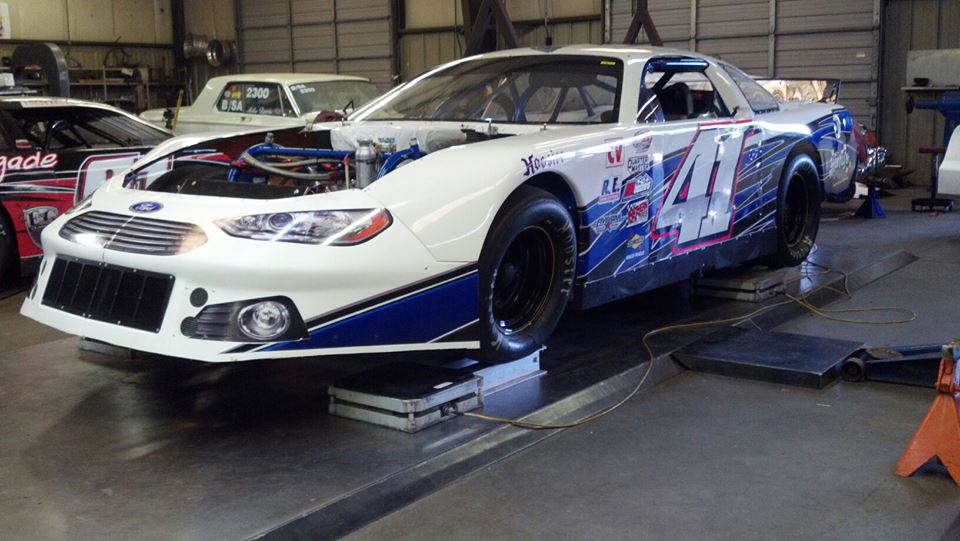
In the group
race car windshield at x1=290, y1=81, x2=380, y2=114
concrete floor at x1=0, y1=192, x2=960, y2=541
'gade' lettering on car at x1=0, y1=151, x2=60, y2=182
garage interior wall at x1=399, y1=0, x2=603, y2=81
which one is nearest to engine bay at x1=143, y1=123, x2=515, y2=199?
concrete floor at x1=0, y1=192, x2=960, y2=541

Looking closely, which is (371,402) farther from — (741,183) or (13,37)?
(13,37)

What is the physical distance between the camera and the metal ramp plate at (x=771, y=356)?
4.34 meters

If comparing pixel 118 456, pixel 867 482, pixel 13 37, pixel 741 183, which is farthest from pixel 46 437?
pixel 13 37

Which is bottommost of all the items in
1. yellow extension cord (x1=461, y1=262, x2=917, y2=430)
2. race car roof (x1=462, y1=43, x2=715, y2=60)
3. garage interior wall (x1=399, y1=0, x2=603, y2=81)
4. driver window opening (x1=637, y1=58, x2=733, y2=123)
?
yellow extension cord (x1=461, y1=262, x2=917, y2=430)

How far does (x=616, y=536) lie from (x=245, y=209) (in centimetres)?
167

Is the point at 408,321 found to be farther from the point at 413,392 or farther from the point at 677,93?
the point at 677,93

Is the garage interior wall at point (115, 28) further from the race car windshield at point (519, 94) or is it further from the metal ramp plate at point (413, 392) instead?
the metal ramp plate at point (413, 392)

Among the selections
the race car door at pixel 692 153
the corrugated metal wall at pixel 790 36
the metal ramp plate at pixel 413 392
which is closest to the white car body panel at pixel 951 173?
the race car door at pixel 692 153

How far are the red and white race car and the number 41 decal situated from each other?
397 cm

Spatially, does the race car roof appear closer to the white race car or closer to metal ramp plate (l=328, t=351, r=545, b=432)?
the white race car

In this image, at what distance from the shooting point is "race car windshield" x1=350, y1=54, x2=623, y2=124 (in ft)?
15.8

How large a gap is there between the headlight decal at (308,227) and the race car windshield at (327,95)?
7.40 m

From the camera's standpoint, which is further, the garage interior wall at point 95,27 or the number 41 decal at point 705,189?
the garage interior wall at point 95,27

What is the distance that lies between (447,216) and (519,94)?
59.5 inches
